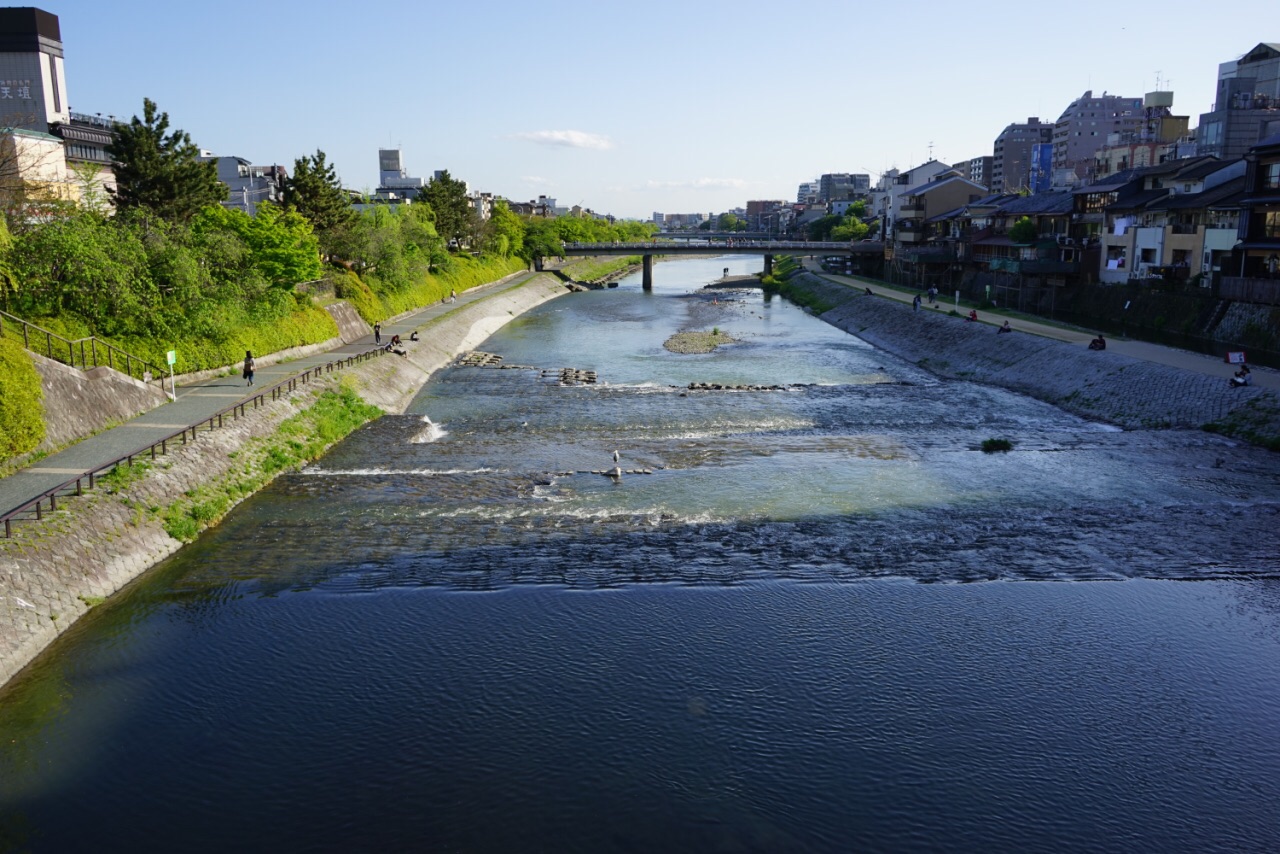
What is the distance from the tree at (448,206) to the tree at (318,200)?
31653 millimetres

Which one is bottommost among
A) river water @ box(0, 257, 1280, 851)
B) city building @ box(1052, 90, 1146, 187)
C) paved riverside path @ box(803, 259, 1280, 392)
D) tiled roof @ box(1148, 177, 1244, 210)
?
river water @ box(0, 257, 1280, 851)

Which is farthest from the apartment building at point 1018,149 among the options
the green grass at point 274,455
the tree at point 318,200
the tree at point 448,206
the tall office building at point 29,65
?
the green grass at point 274,455

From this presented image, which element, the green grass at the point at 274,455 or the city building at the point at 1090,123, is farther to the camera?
the city building at the point at 1090,123

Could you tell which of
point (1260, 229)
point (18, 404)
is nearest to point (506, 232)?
point (1260, 229)

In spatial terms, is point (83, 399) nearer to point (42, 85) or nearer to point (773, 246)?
point (42, 85)

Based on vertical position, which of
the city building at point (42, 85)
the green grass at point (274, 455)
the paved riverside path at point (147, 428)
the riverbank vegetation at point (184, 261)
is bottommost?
the green grass at point (274, 455)

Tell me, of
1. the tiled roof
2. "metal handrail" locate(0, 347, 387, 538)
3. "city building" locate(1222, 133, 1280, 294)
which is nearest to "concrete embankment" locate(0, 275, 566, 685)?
"metal handrail" locate(0, 347, 387, 538)

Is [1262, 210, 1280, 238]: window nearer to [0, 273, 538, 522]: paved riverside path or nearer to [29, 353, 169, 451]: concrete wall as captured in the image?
[0, 273, 538, 522]: paved riverside path

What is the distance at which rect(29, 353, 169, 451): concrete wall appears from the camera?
88.3ft

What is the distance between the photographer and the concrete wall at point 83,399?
26.9 m

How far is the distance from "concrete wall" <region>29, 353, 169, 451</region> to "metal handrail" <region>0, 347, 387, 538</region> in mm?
2617

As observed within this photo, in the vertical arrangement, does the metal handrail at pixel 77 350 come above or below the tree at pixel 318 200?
below

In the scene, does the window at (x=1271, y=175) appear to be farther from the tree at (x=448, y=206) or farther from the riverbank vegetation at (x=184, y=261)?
the tree at (x=448, y=206)

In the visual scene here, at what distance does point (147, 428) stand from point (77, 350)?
204 inches
